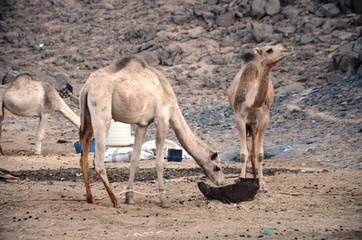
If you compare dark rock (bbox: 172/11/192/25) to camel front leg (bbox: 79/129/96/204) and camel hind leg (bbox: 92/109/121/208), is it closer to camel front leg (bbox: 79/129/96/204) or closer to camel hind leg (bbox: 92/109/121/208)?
camel front leg (bbox: 79/129/96/204)

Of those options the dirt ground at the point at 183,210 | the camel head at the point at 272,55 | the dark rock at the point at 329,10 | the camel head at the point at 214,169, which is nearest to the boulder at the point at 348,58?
the dark rock at the point at 329,10

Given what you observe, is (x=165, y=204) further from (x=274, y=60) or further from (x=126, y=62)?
(x=274, y=60)

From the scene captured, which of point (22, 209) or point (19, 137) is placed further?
point (19, 137)

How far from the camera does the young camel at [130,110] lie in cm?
1064

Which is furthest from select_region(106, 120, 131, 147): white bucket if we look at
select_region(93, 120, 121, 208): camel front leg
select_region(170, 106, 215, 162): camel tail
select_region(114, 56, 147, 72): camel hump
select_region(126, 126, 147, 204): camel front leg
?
select_region(93, 120, 121, 208): camel front leg

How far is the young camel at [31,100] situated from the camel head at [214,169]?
345 inches

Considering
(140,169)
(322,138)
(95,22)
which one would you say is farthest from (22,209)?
(95,22)

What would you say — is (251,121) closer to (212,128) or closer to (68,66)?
(212,128)

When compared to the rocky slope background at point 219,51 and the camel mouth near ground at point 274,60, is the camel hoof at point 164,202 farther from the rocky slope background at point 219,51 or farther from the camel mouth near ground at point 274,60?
the rocky slope background at point 219,51

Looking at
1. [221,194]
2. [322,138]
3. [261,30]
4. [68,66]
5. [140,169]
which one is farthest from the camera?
[68,66]

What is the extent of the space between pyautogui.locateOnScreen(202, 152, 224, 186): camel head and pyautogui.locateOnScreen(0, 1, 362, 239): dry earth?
0.41 meters

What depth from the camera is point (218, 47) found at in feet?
103

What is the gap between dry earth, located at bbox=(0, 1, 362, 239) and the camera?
9.20 meters

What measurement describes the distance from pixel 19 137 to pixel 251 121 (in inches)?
464
